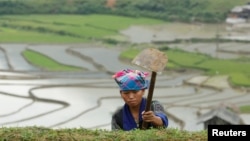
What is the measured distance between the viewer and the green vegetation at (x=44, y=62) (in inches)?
1121

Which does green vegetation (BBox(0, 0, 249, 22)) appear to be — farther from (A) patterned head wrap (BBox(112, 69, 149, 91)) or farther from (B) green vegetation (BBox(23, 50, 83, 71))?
(A) patterned head wrap (BBox(112, 69, 149, 91))

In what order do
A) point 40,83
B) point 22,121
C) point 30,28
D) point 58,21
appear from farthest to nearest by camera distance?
point 58,21 < point 30,28 < point 40,83 < point 22,121

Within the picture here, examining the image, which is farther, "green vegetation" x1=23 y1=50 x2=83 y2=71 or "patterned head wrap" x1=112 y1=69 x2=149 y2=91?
"green vegetation" x1=23 y1=50 x2=83 y2=71

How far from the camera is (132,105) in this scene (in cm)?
348

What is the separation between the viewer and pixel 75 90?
22797 millimetres

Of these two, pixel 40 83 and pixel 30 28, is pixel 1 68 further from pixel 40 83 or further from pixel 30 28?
pixel 30 28

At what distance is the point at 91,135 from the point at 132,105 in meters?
0.41

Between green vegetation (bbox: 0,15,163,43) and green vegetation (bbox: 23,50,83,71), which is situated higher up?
green vegetation (bbox: 0,15,163,43)

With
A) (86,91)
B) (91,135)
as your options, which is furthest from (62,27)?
(91,135)

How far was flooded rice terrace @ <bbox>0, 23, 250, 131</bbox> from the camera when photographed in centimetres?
1798

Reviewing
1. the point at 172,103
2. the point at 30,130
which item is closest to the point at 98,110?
the point at 172,103

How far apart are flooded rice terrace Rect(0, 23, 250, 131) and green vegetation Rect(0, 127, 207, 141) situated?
39.4ft

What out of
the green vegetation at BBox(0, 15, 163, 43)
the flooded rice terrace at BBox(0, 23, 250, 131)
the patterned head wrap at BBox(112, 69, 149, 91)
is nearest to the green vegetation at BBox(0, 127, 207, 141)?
the patterned head wrap at BBox(112, 69, 149, 91)

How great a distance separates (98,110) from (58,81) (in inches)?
224
